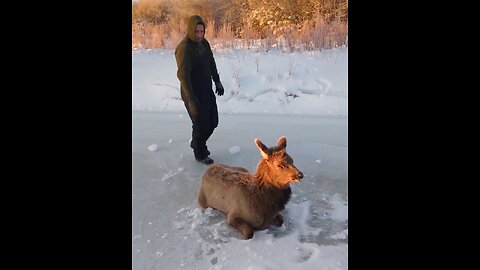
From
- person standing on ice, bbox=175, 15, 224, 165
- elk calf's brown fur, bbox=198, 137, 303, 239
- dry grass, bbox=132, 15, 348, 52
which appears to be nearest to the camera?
elk calf's brown fur, bbox=198, 137, 303, 239

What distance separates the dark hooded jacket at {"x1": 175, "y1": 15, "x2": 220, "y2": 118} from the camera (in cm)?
348

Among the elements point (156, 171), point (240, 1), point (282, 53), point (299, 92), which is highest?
point (240, 1)

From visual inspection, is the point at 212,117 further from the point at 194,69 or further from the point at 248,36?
the point at 248,36

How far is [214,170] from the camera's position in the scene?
3.05 m

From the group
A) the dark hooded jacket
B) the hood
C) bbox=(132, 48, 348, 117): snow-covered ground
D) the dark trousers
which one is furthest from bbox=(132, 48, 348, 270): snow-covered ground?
the hood

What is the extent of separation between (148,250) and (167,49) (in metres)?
2.14

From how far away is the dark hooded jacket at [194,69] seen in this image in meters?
3.48

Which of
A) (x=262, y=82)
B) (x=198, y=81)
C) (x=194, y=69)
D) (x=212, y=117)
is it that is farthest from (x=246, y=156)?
(x=262, y=82)

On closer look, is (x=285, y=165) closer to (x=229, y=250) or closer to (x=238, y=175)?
(x=238, y=175)

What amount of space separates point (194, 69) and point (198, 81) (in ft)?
0.38

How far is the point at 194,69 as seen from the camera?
3.59m

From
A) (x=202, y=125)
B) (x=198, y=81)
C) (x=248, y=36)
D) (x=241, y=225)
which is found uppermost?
(x=248, y=36)

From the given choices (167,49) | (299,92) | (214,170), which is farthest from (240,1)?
(214,170)

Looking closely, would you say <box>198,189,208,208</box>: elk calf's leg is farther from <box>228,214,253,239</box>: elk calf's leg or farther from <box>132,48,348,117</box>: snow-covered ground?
<box>132,48,348,117</box>: snow-covered ground
